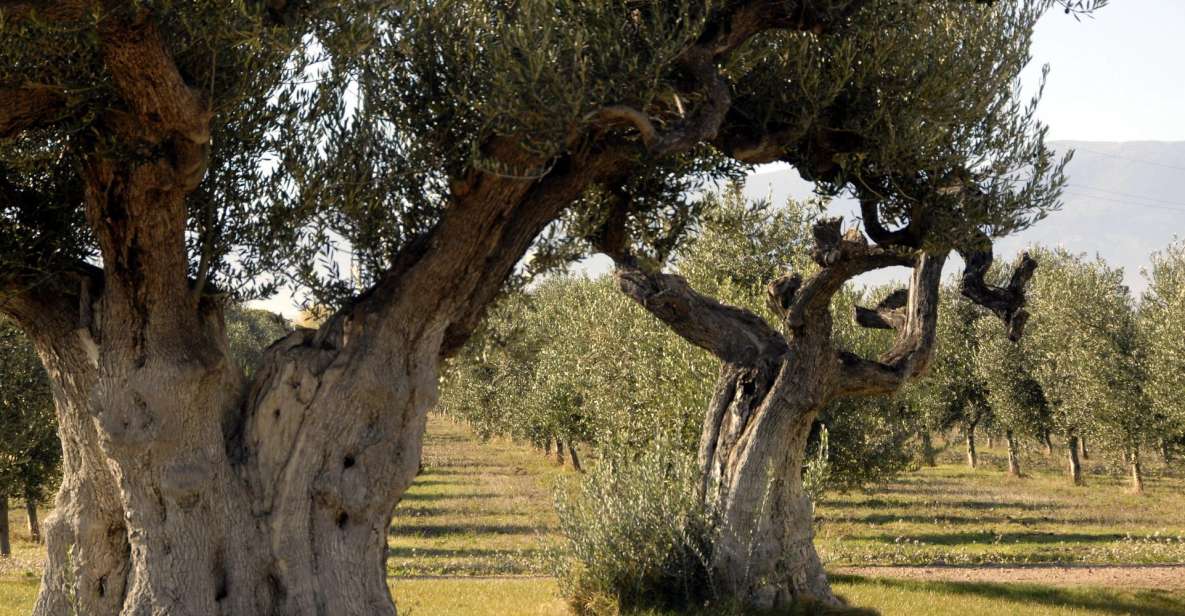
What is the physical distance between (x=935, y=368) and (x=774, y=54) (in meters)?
38.9

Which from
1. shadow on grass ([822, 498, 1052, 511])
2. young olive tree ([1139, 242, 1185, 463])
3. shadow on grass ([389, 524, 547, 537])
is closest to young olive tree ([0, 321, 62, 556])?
shadow on grass ([389, 524, 547, 537])

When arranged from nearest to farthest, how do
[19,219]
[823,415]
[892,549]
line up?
1. [19,219]
2. [892,549]
3. [823,415]

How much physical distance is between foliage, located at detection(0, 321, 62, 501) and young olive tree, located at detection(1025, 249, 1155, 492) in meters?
35.5

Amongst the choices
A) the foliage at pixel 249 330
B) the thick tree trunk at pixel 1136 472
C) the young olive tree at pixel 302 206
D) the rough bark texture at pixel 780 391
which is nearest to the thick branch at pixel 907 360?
the rough bark texture at pixel 780 391

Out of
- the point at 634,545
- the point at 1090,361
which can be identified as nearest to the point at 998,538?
the point at 1090,361

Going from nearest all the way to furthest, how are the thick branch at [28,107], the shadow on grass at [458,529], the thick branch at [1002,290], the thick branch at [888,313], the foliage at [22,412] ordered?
the thick branch at [28,107] → the thick branch at [1002,290] → the thick branch at [888,313] → the foliage at [22,412] → the shadow on grass at [458,529]

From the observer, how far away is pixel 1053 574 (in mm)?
19984

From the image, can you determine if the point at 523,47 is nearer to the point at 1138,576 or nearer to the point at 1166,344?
the point at 1138,576

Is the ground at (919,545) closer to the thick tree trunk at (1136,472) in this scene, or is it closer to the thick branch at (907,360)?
the thick tree trunk at (1136,472)

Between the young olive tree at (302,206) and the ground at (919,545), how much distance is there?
369 centimetres

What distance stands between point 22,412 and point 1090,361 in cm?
3643

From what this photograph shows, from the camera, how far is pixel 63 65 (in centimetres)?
807

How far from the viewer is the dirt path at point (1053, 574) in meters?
18.2

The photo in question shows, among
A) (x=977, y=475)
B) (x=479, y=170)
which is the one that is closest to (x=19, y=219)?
(x=479, y=170)
